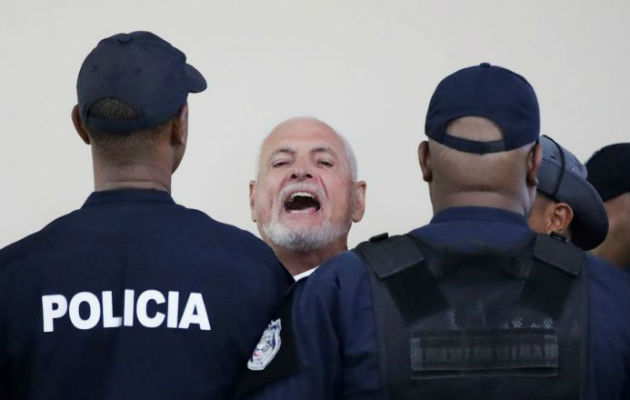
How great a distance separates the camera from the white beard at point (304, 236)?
3.72m

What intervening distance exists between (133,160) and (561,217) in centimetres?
99

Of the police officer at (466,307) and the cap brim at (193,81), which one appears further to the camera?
the cap brim at (193,81)

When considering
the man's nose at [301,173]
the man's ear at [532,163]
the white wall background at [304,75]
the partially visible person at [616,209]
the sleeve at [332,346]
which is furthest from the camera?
the white wall background at [304,75]

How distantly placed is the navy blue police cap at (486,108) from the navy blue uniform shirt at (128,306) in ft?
1.37

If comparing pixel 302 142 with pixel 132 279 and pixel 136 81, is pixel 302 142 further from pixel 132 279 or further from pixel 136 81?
pixel 132 279

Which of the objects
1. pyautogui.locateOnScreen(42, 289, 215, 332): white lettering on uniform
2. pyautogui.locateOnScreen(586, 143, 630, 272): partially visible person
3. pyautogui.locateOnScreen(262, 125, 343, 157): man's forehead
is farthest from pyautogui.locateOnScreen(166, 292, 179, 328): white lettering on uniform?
pyautogui.locateOnScreen(262, 125, 343, 157): man's forehead

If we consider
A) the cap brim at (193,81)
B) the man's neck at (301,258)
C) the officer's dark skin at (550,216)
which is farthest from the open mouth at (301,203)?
the cap brim at (193,81)

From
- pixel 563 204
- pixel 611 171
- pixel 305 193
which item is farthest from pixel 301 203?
pixel 563 204

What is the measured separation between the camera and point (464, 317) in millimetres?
2324

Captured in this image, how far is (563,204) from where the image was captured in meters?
3.00

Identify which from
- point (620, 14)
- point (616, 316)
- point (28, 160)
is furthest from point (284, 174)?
point (616, 316)

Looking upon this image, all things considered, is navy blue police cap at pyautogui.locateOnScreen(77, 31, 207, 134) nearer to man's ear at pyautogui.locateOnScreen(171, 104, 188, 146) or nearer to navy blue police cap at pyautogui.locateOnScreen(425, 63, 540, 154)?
man's ear at pyautogui.locateOnScreen(171, 104, 188, 146)

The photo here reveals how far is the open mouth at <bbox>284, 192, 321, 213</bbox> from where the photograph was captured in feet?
12.5

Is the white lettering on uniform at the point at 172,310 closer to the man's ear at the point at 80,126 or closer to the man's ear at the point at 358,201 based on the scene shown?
the man's ear at the point at 80,126
